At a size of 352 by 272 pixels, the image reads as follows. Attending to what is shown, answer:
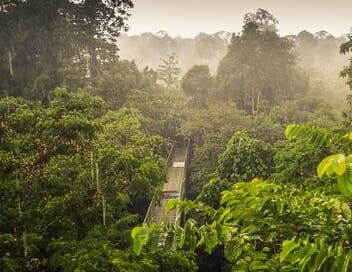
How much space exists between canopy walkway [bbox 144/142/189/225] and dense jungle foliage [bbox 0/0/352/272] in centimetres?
73

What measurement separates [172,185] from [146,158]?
9593mm

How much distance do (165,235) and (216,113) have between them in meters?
21.6

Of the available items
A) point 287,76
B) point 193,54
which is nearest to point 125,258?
point 287,76

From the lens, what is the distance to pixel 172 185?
22.4 m

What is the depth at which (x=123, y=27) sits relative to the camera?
2720 centimetres

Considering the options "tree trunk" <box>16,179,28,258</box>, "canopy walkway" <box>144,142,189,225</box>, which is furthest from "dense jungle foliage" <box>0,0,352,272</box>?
"canopy walkway" <box>144,142,189,225</box>

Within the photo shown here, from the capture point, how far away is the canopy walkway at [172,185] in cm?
1795

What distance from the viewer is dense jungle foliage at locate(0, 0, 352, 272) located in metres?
2.96

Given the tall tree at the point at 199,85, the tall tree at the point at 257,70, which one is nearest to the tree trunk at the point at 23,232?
the tall tree at the point at 257,70

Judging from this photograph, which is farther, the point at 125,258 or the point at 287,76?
the point at 287,76

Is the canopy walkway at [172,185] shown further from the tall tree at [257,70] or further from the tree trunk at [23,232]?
the tree trunk at [23,232]

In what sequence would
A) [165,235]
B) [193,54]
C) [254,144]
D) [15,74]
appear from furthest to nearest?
1. [193,54]
2. [15,74]
3. [254,144]
4. [165,235]

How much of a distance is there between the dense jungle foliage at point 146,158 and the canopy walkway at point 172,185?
2.38 feet

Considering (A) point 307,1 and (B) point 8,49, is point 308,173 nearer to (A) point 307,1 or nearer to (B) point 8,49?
(B) point 8,49
